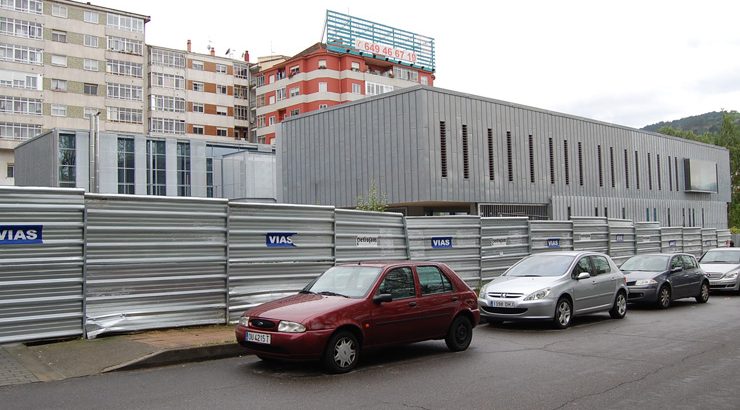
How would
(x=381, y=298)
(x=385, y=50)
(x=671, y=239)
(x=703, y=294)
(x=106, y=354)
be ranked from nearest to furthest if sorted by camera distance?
(x=381, y=298), (x=106, y=354), (x=703, y=294), (x=671, y=239), (x=385, y=50)

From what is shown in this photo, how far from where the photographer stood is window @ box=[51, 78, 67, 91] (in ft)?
200

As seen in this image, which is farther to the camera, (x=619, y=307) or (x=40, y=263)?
(x=619, y=307)

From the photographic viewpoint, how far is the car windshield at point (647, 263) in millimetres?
16609

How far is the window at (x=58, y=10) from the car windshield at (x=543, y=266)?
61.6m

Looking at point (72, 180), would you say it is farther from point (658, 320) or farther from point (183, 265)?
point (658, 320)

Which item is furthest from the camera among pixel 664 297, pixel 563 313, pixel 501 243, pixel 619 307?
pixel 501 243

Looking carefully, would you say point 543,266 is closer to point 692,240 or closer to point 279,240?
point 279,240

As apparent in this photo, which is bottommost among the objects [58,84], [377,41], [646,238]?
[646,238]

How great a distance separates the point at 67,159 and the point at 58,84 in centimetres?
1933

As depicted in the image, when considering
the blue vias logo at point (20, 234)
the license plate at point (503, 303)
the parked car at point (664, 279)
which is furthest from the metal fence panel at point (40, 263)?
the parked car at point (664, 279)

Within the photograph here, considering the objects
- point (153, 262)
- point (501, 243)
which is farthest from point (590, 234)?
point (153, 262)

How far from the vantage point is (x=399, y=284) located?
9.19 meters

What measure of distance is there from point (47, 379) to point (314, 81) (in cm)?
6243

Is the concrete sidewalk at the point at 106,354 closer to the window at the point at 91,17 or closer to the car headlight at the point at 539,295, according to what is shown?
the car headlight at the point at 539,295
